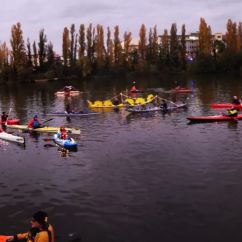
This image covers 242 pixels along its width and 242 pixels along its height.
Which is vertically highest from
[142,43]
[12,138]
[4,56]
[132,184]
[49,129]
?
[142,43]

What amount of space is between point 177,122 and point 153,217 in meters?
24.8

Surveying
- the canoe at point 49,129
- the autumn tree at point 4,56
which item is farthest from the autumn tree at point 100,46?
A: the canoe at point 49,129

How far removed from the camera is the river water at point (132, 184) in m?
17.6

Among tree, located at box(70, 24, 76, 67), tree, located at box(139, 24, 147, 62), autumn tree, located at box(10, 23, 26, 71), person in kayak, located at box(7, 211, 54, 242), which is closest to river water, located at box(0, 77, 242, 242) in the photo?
person in kayak, located at box(7, 211, 54, 242)

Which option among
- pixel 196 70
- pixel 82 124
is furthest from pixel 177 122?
pixel 196 70

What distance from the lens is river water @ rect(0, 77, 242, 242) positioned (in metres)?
17.6

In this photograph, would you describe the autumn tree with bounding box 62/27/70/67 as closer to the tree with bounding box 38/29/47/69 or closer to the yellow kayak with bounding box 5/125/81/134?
the tree with bounding box 38/29/47/69

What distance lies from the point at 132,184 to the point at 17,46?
390 ft

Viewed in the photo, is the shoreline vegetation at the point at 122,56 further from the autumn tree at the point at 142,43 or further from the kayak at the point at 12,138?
the kayak at the point at 12,138

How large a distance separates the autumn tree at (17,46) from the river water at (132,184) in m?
99.5

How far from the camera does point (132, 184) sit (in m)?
22.8

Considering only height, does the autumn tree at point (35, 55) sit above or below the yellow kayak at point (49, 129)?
above

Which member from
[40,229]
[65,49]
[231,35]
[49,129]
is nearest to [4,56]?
[65,49]

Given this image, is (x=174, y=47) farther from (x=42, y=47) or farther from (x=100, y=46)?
(x=42, y=47)
